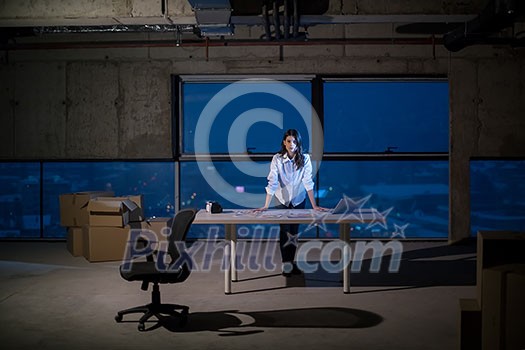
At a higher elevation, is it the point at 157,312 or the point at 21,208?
the point at 21,208

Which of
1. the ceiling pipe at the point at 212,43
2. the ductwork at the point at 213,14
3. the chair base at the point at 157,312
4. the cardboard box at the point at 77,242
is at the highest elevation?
the ceiling pipe at the point at 212,43

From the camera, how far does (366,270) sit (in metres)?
7.03

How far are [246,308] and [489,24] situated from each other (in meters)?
3.74

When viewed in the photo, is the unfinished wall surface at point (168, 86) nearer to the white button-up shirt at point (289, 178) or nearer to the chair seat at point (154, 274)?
the white button-up shirt at point (289, 178)

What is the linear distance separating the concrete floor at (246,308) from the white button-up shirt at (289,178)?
851mm

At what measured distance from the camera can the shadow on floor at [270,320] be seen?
4.82 meters

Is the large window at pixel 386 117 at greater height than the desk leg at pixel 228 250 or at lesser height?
greater

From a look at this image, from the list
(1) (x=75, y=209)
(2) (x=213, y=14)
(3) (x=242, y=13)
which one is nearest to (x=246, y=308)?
(2) (x=213, y=14)

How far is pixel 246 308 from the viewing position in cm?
540

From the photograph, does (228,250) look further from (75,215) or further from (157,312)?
(75,215)

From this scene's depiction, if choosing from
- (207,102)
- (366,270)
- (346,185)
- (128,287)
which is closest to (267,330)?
(128,287)

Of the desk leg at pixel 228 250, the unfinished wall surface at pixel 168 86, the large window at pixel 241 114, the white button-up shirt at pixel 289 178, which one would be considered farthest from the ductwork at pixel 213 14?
the large window at pixel 241 114

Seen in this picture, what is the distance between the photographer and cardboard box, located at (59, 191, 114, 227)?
26.2ft

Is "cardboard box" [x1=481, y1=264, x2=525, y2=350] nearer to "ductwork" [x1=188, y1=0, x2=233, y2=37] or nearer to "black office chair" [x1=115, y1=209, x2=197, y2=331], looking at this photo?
"black office chair" [x1=115, y1=209, x2=197, y2=331]
